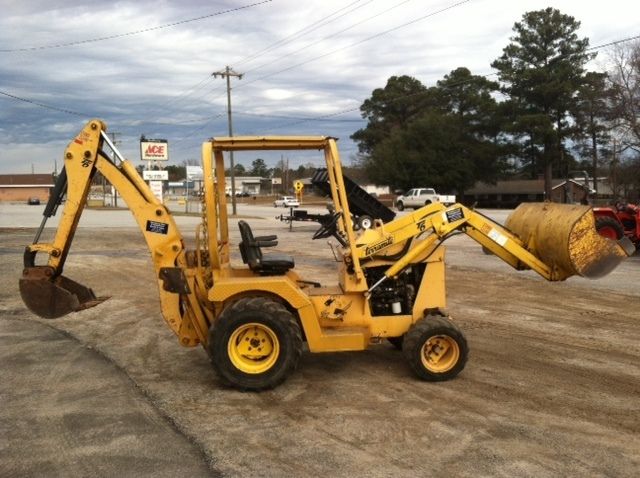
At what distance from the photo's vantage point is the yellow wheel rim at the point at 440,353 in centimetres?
614

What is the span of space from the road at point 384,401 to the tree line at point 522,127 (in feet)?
162

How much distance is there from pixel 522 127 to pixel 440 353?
59.3 m

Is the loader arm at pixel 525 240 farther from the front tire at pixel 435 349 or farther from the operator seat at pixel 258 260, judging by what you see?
the operator seat at pixel 258 260

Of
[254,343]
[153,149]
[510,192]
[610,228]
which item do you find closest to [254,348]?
[254,343]

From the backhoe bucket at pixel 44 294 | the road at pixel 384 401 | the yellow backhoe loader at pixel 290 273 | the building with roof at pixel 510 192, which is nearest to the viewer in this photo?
the road at pixel 384 401

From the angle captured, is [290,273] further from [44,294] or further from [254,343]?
[44,294]

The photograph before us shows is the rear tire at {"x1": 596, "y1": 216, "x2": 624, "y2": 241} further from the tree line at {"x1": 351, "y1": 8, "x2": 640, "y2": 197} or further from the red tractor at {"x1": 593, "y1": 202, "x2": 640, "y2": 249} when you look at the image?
the tree line at {"x1": 351, "y1": 8, "x2": 640, "y2": 197}

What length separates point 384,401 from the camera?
18.5ft

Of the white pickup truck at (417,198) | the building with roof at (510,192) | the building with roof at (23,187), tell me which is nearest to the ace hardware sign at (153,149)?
the white pickup truck at (417,198)

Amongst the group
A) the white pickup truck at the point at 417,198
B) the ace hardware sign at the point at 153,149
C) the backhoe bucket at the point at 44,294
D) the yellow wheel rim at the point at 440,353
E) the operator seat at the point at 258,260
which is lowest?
the yellow wheel rim at the point at 440,353

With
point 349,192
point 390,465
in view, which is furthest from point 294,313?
point 349,192

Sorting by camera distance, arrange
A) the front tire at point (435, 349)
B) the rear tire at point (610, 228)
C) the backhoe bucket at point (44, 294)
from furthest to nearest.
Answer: the rear tire at point (610, 228) → the backhoe bucket at point (44, 294) → the front tire at point (435, 349)

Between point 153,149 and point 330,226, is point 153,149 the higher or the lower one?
the higher one

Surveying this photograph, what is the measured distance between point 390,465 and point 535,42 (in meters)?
64.1
